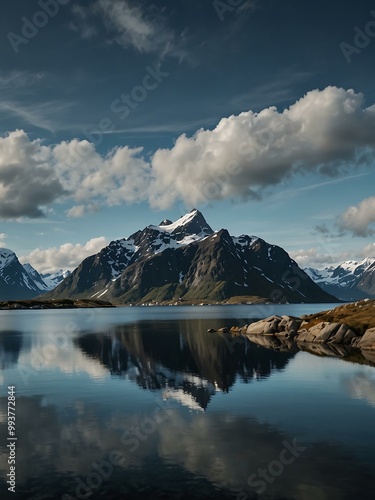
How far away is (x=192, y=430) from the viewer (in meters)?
38.1

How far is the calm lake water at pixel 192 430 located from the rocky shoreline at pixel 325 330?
27900 millimetres

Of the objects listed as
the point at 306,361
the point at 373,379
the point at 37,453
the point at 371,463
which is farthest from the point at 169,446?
the point at 306,361

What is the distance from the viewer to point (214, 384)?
59.3 m

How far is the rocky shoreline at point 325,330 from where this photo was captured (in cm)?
10119

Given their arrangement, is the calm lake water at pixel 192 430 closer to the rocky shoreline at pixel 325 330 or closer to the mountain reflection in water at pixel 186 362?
the mountain reflection in water at pixel 186 362

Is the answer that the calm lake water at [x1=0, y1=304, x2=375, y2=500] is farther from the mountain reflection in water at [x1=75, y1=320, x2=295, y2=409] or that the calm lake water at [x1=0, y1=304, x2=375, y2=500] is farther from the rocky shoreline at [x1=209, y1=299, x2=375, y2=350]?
the rocky shoreline at [x1=209, y1=299, x2=375, y2=350]

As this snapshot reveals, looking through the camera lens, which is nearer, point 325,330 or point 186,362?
point 186,362

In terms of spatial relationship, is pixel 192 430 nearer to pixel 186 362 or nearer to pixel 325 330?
pixel 186 362

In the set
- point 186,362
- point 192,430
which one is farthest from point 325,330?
point 192,430

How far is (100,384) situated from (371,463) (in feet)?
127

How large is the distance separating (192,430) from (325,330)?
77790 millimetres

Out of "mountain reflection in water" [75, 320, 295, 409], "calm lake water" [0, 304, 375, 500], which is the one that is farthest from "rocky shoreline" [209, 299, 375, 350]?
"calm lake water" [0, 304, 375, 500]

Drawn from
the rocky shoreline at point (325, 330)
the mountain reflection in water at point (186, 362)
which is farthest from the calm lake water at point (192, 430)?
the rocky shoreline at point (325, 330)

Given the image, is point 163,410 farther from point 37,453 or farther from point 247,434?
point 37,453
